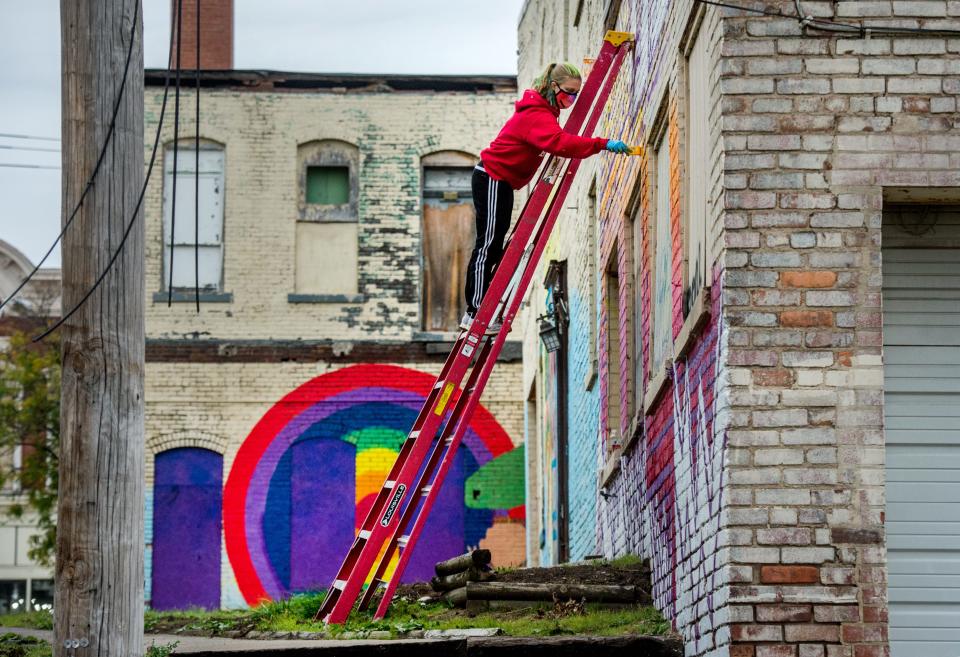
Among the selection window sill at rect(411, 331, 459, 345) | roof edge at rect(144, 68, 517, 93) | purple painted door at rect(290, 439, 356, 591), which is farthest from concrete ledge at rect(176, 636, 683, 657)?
roof edge at rect(144, 68, 517, 93)

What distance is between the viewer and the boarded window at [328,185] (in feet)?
82.2

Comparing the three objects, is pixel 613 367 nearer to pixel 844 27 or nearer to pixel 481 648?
pixel 481 648

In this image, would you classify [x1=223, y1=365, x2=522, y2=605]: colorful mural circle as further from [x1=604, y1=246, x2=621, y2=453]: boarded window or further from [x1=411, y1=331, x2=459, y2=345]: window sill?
[x1=604, y1=246, x2=621, y2=453]: boarded window

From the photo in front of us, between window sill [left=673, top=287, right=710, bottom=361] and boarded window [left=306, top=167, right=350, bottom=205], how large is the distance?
16.8 m

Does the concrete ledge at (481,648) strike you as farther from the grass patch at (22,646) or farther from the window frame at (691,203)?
the grass patch at (22,646)

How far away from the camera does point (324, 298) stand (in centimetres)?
2448

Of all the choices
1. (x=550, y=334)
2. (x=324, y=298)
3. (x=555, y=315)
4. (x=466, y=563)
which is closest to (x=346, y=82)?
(x=324, y=298)

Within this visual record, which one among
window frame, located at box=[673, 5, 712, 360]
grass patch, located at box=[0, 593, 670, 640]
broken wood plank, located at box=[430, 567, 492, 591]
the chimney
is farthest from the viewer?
the chimney

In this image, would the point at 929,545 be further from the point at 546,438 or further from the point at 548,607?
the point at 546,438

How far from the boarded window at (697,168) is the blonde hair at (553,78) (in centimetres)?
155

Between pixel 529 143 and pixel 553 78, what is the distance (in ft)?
1.51

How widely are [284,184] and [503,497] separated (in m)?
5.95

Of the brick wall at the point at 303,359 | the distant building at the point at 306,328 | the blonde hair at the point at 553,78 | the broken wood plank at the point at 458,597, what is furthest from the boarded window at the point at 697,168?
the brick wall at the point at 303,359

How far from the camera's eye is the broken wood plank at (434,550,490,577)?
33.1 feet
